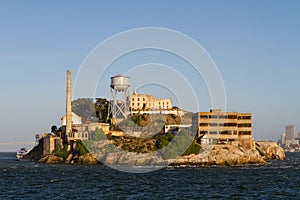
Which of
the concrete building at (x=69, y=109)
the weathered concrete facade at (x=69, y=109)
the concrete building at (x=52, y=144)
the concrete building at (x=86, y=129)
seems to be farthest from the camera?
the weathered concrete facade at (x=69, y=109)

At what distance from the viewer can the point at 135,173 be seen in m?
124

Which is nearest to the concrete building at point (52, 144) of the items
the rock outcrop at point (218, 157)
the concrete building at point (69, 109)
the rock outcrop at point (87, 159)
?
the concrete building at point (69, 109)

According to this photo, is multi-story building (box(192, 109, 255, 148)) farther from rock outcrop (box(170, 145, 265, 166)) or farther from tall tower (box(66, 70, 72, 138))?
tall tower (box(66, 70, 72, 138))

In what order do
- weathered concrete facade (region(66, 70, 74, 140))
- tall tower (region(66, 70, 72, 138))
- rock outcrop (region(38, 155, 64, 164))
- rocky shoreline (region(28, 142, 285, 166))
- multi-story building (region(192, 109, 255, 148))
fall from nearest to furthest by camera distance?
rocky shoreline (region(28, 142, 285, 166)) < rock outcrop (region(38, 155, 64, 164)) < multi-story building (region(192, 109, 255, 148)) < weathered concrete facade (region(66, 70, 74, 140)) < tall tower (region(66, 70, 72, 138))

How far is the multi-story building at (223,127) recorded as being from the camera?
181 meters

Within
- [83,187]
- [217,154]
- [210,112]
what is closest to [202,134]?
[210,112]

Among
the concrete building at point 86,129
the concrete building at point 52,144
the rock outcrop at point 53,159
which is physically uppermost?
the concrete building at point 86,129

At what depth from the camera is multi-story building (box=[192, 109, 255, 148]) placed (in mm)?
181250

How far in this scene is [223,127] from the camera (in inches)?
7234

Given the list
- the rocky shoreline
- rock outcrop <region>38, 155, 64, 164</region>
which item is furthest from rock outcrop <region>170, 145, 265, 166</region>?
rock outcrop <region>38, 155, 64, 164</region>

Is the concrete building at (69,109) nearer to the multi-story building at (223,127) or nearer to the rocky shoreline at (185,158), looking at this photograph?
the rocky shoreline at (185,158)

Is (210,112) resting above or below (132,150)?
above

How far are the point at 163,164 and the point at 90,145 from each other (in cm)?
3020

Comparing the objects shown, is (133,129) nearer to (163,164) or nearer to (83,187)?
(163,164)
